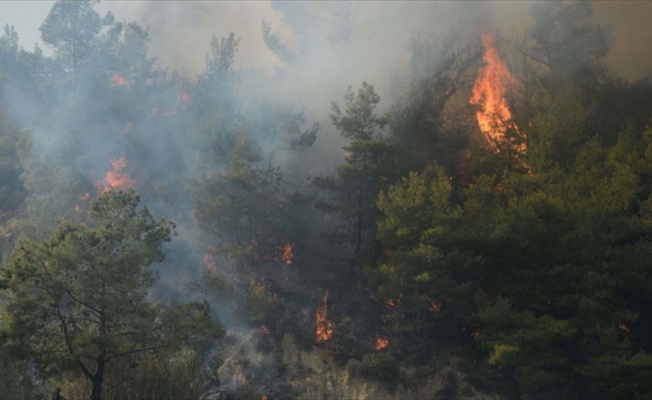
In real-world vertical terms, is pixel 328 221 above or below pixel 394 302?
above

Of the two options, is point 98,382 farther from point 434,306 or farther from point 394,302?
point 434,306

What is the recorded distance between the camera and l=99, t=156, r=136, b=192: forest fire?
4282 centimetres

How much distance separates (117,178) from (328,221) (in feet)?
45.9

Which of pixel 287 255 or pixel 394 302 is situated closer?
pixel 394 302

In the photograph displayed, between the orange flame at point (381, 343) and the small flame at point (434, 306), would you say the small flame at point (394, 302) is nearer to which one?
the small flame at point (434, 306)

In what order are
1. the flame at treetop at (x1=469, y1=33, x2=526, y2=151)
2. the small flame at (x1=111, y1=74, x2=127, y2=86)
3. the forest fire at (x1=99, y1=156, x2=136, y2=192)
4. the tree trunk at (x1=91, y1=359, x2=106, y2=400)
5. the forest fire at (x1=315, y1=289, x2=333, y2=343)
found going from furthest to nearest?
1. the small flame at (x1=111, y1=74, x2=127, y2=86)
2. the flame at treetop at (x1=469, y1=33, x2=526, y2=151)
3. the forest fire at (x1=99, y1=156, x2=136, y2=192)
4. the forest fire at (x1=315, y1=289, x2=333, y2=343)
5. the tree trunk at (x1=91, y1=359, x2=106, y2=400)

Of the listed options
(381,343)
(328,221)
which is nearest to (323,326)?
(381,343)

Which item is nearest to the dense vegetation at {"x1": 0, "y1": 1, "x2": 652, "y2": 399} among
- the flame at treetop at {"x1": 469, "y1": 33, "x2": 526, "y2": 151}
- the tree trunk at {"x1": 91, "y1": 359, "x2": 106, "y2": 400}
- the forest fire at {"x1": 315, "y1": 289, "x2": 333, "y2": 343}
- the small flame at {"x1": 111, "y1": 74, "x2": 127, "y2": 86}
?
the tree trunk at {"x1": 91, "y1": 359, "x2": 106, "y2": 400}

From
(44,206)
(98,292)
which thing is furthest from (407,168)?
(44,206)

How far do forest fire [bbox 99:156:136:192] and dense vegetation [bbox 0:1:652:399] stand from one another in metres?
0.17

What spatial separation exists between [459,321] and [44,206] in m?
23.0

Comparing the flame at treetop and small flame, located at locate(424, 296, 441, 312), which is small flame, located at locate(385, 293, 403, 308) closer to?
small flame, located at locate(424, 296, 441, 312)

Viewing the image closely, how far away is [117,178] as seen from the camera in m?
43.8

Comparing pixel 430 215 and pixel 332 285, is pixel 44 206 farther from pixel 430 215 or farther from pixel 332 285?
pixel 430 215
